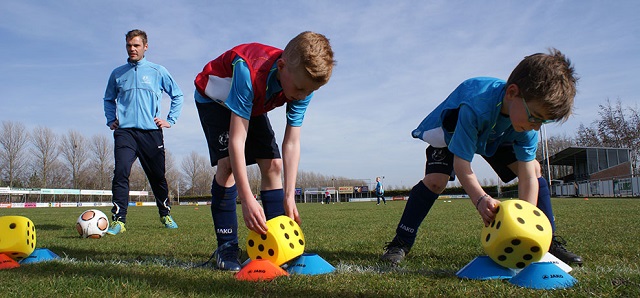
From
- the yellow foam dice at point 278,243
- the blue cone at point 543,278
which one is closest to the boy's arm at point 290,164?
the yellow foam dice at point 278,243

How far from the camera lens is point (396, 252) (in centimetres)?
355

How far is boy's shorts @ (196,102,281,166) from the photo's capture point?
346 centimetres

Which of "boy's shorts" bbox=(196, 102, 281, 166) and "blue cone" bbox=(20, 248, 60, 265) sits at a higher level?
"boy's shorts" bbox=(196, 102, 281, 166)

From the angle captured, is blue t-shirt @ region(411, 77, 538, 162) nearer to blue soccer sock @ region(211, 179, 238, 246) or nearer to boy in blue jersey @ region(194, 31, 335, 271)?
boy in blue jersey @ region(194, 31, 335, 271)

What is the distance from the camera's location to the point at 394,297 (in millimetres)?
2234

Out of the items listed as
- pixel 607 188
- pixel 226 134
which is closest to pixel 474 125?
pixel 226 134

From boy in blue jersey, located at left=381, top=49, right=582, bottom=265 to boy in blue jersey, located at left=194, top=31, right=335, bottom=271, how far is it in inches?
41.7

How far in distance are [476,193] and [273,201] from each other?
1675 mm

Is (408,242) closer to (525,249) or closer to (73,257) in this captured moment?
(525,249)

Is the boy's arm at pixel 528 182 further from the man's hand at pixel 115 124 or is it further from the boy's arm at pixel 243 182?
the man's hand at pixel 115 124

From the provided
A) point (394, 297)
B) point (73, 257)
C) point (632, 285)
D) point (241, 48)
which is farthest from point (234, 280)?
point (632, 285)

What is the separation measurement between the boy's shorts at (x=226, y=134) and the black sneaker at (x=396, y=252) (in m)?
1.21

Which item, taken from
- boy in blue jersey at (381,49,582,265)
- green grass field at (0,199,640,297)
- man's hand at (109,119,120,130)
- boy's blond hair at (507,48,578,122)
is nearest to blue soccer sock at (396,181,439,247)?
boy in blue jersey at (381,49,582,265)

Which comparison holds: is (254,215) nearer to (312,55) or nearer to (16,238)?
(312,55)
